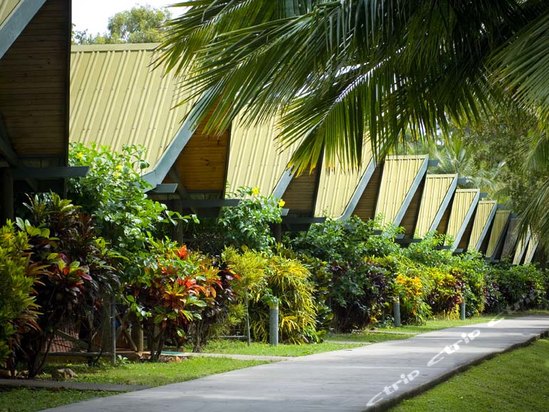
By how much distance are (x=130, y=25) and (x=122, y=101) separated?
29.0 m

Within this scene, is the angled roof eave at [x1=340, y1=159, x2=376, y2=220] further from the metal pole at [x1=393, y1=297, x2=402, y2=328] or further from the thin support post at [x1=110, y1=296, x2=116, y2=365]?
the thin support post at [x1=110, y1=296, x2=116, y2=365]

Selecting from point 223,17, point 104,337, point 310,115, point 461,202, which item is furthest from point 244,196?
point 461,202

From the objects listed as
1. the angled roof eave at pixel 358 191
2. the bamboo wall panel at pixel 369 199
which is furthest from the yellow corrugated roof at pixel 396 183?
the angled roof eave at pixel 358 191

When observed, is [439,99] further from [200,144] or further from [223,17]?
[200,144]

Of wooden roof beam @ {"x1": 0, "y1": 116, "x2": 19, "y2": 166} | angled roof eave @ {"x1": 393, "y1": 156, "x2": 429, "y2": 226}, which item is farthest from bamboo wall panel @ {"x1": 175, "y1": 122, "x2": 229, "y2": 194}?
angled roof eave @ {"x1": 393, "y1": 156, "x2": 429, "y2": 226}

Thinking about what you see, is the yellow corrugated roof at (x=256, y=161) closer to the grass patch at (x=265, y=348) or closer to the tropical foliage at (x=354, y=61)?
the grass patch at (x=265, y=348)

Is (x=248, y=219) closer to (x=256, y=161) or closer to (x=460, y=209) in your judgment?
(x=256, y=161)

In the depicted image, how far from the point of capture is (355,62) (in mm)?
8953

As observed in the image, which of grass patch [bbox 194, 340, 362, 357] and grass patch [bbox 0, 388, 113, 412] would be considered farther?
grass patch [bbox 194, 340, 362, 357]

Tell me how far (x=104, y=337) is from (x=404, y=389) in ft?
14.4

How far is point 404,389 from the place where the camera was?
987 cm

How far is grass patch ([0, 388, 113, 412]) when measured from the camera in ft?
27.4

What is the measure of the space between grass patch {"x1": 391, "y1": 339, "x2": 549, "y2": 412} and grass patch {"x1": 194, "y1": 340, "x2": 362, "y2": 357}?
278 cm

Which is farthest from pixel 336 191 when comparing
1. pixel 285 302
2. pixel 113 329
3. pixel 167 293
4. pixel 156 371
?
pixel 156 371
